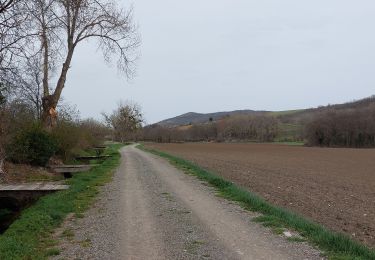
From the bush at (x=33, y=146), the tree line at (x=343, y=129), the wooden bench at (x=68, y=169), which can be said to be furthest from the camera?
the tree line at (x=343, y=129)

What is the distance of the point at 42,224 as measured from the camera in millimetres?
8922

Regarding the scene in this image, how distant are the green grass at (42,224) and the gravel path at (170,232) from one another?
0.96 feet

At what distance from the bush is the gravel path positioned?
949cm

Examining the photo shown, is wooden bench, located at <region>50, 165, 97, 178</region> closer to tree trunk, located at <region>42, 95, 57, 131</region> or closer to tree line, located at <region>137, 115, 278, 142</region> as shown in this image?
tree trunk, located at <region>42, 95, 57, 131</region>

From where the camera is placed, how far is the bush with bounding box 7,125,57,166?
2086 centimetres

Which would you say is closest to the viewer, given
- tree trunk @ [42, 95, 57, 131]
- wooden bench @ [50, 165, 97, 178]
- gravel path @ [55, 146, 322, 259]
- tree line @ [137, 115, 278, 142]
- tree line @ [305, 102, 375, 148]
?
gravel path @ [55, 146, 322, 259]

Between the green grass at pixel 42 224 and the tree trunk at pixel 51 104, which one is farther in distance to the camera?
the tree trunk at pixel 51 104

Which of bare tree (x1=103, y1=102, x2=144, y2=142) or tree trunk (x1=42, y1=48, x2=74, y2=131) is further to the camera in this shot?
bare tree (x1=103, y1=102, x2=144, y2=142)

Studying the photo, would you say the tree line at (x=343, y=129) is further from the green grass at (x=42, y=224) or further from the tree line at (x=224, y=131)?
the green grass at (x=42, y=224)

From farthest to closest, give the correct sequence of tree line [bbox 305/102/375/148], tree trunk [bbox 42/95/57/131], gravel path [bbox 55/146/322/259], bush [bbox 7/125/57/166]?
tree line [bbox 305/102/375/148] < tree trunk [bbox 42/95/57/131] < bush [bbox 7/125/57/166] < gravel path [bbox 55/146/322/259]

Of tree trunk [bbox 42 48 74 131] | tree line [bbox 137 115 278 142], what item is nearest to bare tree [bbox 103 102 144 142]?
tree line [bbox 137 115 278 142]

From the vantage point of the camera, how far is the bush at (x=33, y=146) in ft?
68.4

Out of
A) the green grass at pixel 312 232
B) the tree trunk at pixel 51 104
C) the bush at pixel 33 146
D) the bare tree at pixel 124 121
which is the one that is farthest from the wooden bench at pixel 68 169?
the bare tree at pixel 124 121

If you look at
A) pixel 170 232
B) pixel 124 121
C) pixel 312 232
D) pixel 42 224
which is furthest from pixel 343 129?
pixel 42 224
